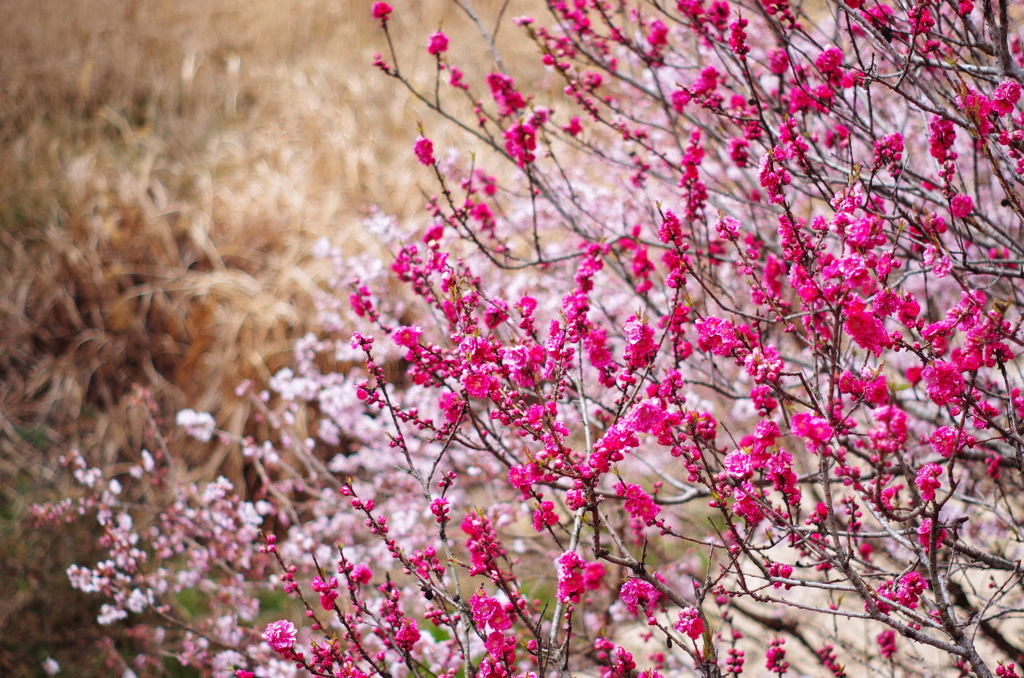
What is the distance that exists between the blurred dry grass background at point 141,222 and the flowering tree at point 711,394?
2.04ft

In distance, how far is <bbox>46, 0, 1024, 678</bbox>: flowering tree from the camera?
3.76 ft

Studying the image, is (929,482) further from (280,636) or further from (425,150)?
(425,150)

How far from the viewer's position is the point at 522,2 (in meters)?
10.1

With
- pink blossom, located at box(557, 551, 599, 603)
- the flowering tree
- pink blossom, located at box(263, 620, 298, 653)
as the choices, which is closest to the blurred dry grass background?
the flowering tree

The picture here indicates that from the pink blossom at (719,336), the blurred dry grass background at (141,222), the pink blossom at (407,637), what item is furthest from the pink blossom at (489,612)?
the blurred dry grass background at (141,222)

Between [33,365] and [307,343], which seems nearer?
[307,343]

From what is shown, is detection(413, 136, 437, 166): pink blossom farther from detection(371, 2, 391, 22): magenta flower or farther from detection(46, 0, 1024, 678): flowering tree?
detection(371, 2, 391, 22): magenta flower

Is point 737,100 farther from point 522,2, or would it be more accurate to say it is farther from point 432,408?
point 522,2

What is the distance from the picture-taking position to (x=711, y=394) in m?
4.12

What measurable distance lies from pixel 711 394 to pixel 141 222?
4.99 metres

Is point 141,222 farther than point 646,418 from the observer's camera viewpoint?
Yes

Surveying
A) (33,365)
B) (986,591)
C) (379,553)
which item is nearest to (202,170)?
(33,365)

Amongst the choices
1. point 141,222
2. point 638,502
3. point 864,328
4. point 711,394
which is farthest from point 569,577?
point 141,222

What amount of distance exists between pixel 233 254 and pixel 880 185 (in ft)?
16.3
